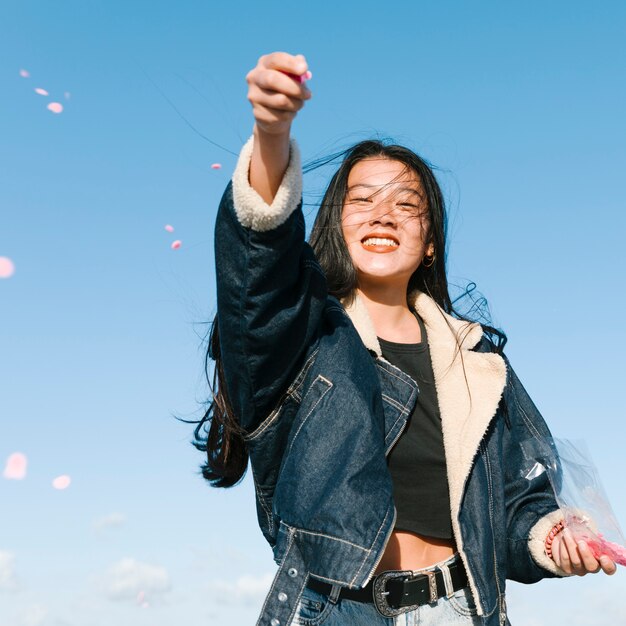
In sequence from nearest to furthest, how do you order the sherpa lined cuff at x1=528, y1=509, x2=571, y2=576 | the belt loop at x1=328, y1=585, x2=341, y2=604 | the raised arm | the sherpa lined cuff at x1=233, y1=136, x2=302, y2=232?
1. the raised arm
2. the sherpa lined cuff at x1=233, y1=136, x2=302, y2=232
3. the belt loop at x1=328, y1=585, x2=341, y2=604
4. the sherpa lined cuff at x1=528, y1=509, x2=571, y2=576

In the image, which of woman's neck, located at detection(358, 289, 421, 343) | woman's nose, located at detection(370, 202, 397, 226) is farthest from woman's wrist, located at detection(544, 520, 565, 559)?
woman's nose, located at detection(370, 202, 397, 226)

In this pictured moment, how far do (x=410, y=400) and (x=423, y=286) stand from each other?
106 cm

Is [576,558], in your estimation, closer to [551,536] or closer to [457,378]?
[551,536]

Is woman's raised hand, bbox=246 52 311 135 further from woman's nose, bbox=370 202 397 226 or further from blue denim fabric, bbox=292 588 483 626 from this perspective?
blue denim fabric, bbox=292 588 483 626

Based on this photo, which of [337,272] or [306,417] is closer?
[306,417]

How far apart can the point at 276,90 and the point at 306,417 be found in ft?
3.83

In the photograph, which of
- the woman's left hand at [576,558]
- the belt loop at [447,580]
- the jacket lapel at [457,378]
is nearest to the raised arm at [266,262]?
the jacket lapel at [457,378]

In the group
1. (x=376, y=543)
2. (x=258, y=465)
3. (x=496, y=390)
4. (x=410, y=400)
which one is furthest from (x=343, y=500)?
(x=496, y=390)

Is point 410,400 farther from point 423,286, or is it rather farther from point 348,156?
point 348,156

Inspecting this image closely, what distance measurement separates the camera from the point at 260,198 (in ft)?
9.57

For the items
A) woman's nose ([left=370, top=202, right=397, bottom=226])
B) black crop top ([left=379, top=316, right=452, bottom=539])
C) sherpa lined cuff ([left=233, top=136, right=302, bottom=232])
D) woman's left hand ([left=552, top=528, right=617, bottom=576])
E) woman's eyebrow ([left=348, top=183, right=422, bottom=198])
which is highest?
woman's eyebrow ([left=348, top=183, right=422, bottom=198])

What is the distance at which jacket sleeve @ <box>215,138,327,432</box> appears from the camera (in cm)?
295

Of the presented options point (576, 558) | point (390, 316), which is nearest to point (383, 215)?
point (390, 316)

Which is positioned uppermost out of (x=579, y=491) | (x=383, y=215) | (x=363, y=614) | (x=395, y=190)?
(x=395, y=190)
